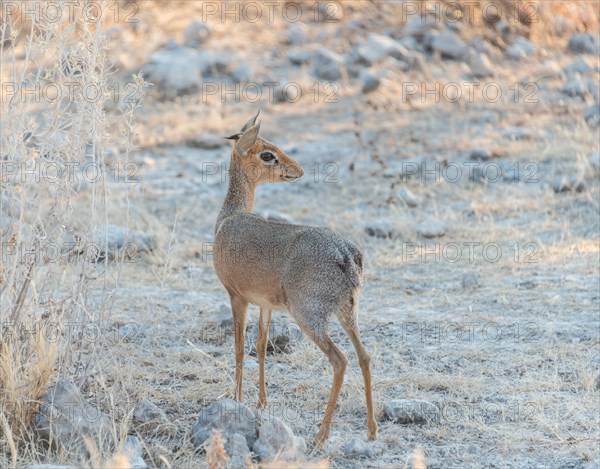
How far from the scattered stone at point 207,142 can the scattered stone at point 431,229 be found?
370cm

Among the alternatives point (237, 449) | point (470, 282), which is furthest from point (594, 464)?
point (470, 282)

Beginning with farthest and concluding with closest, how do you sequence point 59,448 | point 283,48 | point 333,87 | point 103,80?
point 283,48, point 333,87, point 103,80, point 59,448

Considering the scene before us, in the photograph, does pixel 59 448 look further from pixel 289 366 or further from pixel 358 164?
pixel 358 164

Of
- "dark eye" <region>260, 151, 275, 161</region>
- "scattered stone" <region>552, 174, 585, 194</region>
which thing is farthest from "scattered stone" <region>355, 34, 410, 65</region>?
"dark eye" <region>260, 151, 275, 161</region>

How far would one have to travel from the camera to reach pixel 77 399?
5.25 metres

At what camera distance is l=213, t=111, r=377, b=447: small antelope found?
5.25 metres

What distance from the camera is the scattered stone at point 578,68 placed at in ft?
46.6

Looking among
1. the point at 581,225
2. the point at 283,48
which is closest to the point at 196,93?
the point at 283,48

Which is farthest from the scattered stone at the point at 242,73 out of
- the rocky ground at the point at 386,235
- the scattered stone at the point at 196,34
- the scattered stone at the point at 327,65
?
the scattered stone at the point at 196,34

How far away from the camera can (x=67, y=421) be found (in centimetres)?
512

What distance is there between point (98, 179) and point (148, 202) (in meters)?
5.41

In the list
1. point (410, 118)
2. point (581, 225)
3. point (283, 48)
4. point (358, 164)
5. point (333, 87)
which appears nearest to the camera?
point (581, 225)

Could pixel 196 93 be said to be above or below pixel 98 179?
below

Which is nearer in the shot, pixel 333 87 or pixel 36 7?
pixel 36 7
